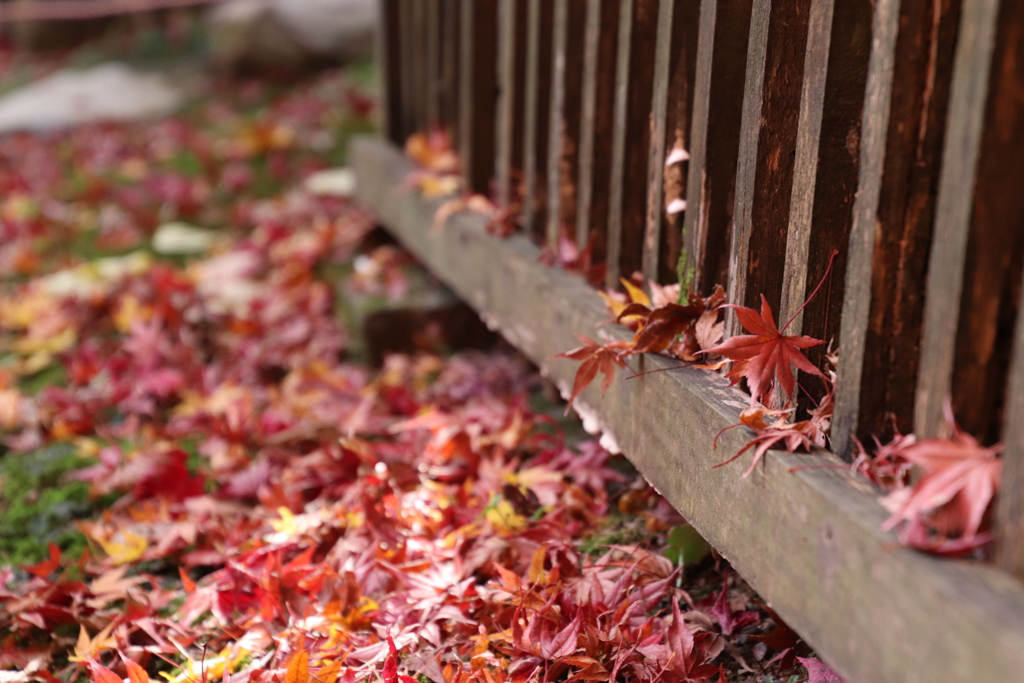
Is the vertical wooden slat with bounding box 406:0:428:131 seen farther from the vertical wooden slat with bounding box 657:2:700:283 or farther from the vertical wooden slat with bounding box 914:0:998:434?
the vertical wooden slat with bounding box 914:0:998:434

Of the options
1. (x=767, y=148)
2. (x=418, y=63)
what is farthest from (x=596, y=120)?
(x=418, y=63)

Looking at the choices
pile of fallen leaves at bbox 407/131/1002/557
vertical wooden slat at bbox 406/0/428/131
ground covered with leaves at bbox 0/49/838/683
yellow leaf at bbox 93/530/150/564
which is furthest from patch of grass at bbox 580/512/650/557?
vertical wooden slat at bbox 406/0/428/131

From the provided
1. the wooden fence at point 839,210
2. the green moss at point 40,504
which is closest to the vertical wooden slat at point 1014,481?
the wooden fence at point 839,210

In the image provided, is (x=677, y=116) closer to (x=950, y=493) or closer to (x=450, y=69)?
(x=950, y=493)

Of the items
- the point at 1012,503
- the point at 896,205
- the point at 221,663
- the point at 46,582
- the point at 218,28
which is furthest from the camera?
the point at 218,28

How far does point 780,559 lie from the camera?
1.27 metres

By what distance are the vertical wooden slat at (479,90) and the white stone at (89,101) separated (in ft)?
16.6

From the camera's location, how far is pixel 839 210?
1368 millimetres

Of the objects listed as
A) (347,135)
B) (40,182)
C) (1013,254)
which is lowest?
(40,182)

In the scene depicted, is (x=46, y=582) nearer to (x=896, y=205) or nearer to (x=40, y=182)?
(x=896, y=205)

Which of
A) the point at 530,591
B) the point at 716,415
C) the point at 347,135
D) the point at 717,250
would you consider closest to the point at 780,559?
the point at 716,415

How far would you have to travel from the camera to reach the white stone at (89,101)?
282 inches

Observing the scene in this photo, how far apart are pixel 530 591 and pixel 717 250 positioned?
0.70 m

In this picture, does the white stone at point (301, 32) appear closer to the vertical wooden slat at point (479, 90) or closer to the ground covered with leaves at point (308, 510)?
the ground covered with leaves at point (308, 510)
